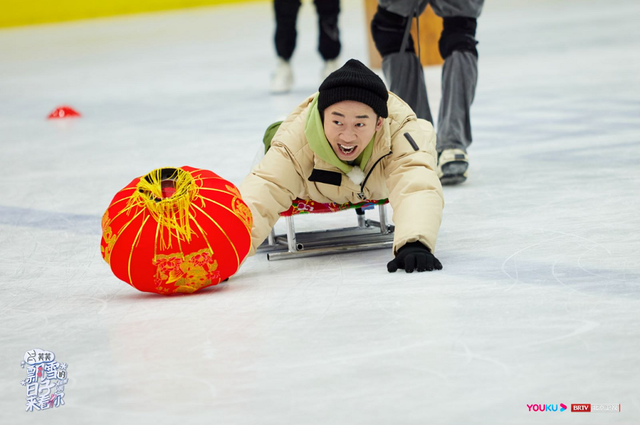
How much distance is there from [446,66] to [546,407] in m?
2.04

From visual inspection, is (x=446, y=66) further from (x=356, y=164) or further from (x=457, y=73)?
(x=356, y=164)

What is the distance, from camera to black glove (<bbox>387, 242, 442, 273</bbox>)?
2.00 metres

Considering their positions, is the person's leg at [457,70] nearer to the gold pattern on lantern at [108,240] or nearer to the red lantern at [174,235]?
the red lantern at [174,235]

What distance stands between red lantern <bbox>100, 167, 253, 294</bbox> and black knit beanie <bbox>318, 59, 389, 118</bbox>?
352mm

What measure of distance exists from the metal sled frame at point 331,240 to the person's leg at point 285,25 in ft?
11.0

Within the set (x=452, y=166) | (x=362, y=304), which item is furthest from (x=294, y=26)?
(x=362, y=304)

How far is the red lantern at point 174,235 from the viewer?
74.2 inches

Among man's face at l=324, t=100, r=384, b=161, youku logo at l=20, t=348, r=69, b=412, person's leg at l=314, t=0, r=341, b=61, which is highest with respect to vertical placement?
person's leg at l=314, t=0, r=341, b=61

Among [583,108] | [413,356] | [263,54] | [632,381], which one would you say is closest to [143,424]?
[413,356]

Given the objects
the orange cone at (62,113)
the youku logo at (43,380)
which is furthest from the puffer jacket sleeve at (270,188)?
the orange cone at (62,113)

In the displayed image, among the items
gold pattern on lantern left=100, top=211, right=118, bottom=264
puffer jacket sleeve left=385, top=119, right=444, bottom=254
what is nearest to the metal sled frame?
puffer jacket sleeve left=385, top=119, right=444, bottom=254

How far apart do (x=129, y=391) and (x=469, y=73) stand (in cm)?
206

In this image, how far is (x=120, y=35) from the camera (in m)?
12.1

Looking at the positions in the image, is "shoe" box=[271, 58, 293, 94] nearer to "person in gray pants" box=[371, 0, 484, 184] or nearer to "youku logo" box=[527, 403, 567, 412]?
"person in gray pants" box=[371, 0, 484, 184]
